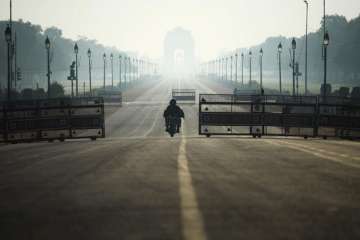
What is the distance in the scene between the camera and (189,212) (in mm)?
6062

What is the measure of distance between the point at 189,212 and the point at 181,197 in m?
0.84

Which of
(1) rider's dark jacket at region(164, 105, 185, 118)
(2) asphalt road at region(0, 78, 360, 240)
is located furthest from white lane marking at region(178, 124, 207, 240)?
(1) rider's dark jacket at region(164, 105, 185, 118)

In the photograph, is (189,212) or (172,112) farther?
(172,112)

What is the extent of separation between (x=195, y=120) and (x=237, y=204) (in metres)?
45.3

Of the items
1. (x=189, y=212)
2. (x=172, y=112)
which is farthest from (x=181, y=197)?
(x=172, y=112)

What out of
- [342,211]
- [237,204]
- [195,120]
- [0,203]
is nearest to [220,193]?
[237,204]

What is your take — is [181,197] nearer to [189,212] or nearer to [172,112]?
[189,212]

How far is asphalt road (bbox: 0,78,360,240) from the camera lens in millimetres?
5344

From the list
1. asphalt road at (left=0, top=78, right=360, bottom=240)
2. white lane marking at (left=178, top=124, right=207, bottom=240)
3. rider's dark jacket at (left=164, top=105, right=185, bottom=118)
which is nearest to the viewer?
white lane marking at (left=178, top=124, right=207, bottom=240)

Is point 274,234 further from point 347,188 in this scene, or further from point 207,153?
point 207,153

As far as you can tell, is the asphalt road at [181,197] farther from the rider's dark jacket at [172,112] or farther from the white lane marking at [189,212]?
the rider's dark jacket at [172,112]

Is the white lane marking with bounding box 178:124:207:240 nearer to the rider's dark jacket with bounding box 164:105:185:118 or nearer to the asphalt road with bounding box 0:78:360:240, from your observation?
the asphalt road with bounding box 0:78:360:240

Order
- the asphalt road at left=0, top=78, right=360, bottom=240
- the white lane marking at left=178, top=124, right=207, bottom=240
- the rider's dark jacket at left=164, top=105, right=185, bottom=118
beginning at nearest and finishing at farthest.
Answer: the white lane marking at left=178, top=124, right=207, bottom=240 < the asphalt road at left=0, top=78, right=360, bottom=240 < the rider's dark jacket at left=164, top=105, right=185, bottom=118

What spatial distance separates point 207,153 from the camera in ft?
41.7
